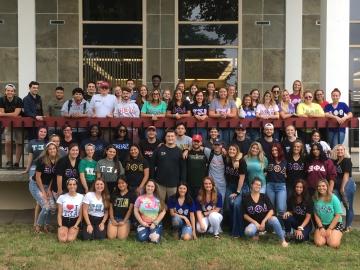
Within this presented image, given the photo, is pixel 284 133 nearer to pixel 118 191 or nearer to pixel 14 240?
pixel 118 191

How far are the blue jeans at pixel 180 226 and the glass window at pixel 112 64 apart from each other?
563 cm

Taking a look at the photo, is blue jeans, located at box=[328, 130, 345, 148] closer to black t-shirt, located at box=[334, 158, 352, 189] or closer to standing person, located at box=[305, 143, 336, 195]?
black t-shirt, located at box=[334, 158, 352, 189]

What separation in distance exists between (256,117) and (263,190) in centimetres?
140

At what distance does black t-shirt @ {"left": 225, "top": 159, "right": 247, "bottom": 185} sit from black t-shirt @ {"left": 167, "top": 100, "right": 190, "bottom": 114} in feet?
4.25

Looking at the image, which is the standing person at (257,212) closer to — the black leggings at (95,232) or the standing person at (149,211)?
the standing person at (149,211)

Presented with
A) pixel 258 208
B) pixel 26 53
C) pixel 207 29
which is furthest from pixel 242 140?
pixel 26 53

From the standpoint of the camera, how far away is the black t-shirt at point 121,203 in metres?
8.02

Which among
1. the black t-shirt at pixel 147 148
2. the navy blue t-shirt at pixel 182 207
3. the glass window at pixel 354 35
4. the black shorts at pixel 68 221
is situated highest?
the glass window at pixel 354 35

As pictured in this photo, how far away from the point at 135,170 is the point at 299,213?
2.56 metres

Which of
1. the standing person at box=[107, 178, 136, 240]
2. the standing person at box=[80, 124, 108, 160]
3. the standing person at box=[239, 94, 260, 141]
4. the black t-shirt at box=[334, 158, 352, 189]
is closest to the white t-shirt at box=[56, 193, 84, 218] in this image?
the standing person at box=[107, 178, 136, 240]

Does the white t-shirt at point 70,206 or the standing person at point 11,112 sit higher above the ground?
the standing person at point 11,112

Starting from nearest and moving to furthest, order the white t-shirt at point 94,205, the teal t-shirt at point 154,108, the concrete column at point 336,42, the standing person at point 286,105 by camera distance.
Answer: the white t-shirt at point 94,205 → the teal t-shirt at point 154,108 → the standing person at point 286,105 → the concrete column at point 336,42

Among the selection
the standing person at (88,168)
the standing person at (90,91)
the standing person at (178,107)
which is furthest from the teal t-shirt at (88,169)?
the standing person at (90,91)

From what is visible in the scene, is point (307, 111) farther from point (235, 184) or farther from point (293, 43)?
point (293, 43)
